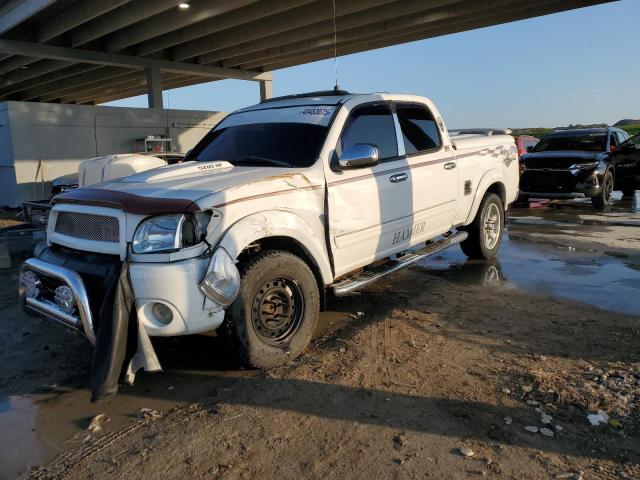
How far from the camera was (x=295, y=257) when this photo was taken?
3924 millimetres

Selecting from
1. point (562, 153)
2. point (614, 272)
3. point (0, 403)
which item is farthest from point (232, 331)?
point (562, 153)

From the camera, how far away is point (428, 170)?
5.44 metres

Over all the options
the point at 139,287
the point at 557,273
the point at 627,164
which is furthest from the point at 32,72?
the point at 139,287

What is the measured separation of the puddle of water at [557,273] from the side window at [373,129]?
2.08 m

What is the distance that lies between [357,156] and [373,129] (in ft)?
2.58

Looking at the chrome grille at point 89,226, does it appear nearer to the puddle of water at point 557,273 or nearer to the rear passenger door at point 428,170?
the rear passenger door at point 428,170

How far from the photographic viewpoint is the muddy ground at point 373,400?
2779 mm

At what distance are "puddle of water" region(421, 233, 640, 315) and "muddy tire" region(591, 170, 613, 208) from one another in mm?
5426

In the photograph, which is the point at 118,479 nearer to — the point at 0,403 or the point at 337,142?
the point at 0,403

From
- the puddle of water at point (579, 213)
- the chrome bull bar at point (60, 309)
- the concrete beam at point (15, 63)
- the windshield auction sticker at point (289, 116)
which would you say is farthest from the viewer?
the concrete beam at point (15, 63)

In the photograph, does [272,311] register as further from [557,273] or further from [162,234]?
[557,273]

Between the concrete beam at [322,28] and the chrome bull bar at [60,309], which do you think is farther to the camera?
the concrete beam at [322,28]

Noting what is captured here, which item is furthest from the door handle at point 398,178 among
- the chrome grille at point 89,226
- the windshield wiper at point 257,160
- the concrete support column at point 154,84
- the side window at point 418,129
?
the concrete support column at point 154,84

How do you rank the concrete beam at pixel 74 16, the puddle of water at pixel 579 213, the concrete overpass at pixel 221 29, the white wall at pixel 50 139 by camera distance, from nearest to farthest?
1. the puddle of water at pixel 579 213
2. the concrete beam at pixel 74 16
3. the concrete overpass at pixel 221 29
4. the white wall at pixel 50 139
